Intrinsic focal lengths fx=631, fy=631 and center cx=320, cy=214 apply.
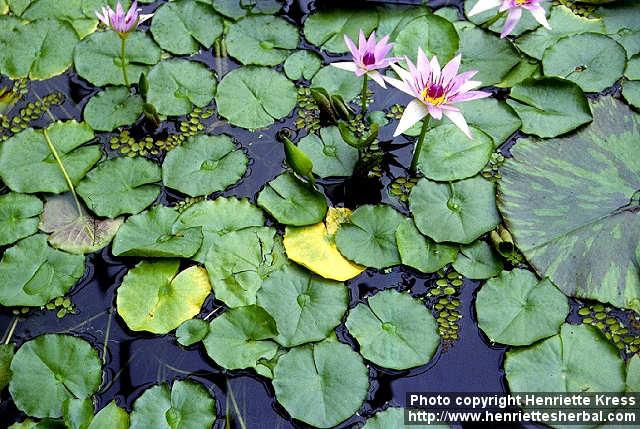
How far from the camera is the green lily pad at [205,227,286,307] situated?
2.40m

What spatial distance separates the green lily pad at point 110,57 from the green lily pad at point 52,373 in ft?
4.49

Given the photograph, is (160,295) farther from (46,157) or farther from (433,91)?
(433,91)

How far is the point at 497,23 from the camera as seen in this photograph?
3.16m

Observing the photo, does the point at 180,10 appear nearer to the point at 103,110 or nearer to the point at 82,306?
the point at 103,110

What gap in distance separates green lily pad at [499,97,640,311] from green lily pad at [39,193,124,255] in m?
1.63

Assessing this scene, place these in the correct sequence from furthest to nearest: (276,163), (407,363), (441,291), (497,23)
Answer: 1. (497,23)
2. (276,163)
3. (441,291)
4. (407,363)

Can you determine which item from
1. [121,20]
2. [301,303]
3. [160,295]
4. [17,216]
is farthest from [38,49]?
[301,303]

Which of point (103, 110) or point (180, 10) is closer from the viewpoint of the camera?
point (103, 110)

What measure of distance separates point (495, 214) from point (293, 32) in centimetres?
142

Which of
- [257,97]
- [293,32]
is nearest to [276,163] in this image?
[257,97]

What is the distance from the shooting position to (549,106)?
2.84 metres

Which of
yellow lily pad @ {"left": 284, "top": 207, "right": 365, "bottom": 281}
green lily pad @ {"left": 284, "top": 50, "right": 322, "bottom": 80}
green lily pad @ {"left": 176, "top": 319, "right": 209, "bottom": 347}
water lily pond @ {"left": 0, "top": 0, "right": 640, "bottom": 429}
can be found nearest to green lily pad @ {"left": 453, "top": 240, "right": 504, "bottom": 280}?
water lily pond @ {"left": 0, "top": 0, "right": 640, "bottom": 429}

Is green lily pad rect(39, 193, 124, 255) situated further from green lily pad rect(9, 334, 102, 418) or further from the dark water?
green lily pad rect(9, 334, 102, 418)

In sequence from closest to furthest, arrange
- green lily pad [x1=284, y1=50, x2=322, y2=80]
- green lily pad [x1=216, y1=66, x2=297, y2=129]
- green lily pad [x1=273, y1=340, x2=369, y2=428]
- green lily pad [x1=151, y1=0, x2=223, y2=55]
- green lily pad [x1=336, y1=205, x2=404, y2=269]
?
green lily pad [x1=273, y1=340, x2=369, y2=428]
green lily pad [x1=336, y1=205, x2=404, y2=269]
green lily pad [x1=216, y1=66, x2=297, y2=129]
green lily pad [x1=284, y1=50, x2=322, y2=80]
green lily pad [x1=151, y1=0, x2=223, y2=55]
